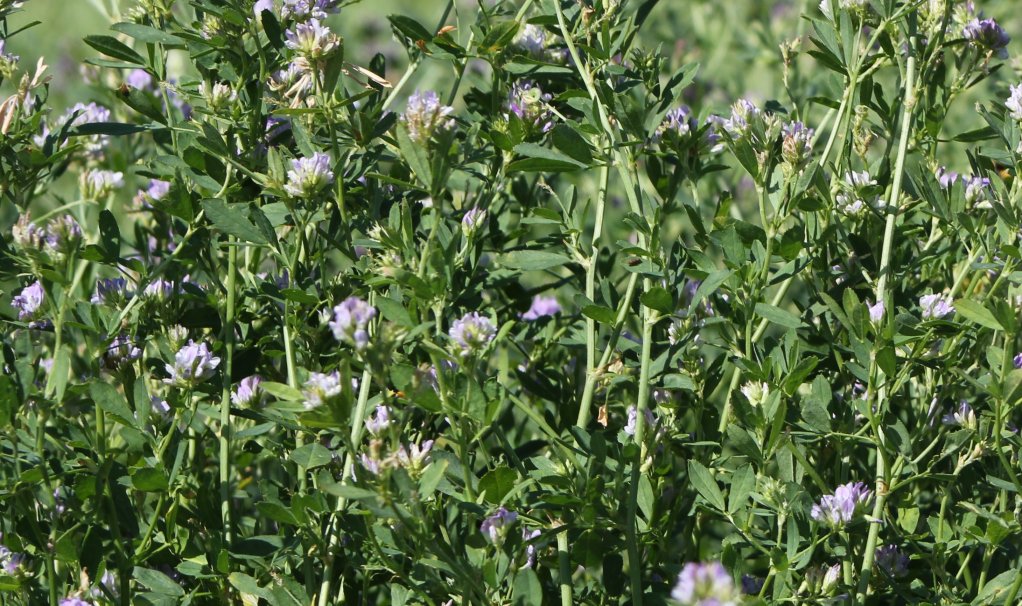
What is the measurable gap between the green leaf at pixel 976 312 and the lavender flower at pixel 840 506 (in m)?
0.25

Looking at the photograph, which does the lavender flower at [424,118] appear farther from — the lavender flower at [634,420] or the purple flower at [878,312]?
the purple flower at [878,312]

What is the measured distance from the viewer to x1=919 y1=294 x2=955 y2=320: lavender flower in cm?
145

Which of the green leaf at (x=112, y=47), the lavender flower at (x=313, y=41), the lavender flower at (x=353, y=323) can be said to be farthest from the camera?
the green leaf at (x=112, y=47)

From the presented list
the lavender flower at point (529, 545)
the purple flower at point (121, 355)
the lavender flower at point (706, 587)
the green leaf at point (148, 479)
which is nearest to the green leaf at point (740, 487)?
the lavender flower at point (529, 545)

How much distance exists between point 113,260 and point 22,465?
314 millimetres

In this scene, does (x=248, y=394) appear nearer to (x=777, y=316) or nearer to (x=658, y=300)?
(x=658, y=300)

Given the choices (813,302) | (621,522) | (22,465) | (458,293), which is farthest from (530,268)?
(22,465)

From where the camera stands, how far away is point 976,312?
1330 mm

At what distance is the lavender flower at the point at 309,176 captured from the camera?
53.9 inches

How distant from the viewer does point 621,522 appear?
133cm

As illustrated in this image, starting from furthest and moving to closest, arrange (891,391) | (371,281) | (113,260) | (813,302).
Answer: (813,302), (113,260), (891,391), (371,281)

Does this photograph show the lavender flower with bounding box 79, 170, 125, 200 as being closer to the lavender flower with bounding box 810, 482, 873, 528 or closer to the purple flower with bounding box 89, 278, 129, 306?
the purple flower with bounding box 89, 278, 129, 306

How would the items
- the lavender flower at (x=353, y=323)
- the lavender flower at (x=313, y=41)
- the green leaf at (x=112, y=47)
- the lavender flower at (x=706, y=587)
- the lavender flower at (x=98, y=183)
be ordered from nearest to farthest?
the lavender flower at (x=706, y=587) < the lavender flower at (x=353, y=323) < the lavender flower at (x=313, y=41) < the green leaf at (x=112, y=47) < the lavender flower at (x=98, y=183)

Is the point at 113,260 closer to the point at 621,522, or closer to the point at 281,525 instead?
the point at 281,525
